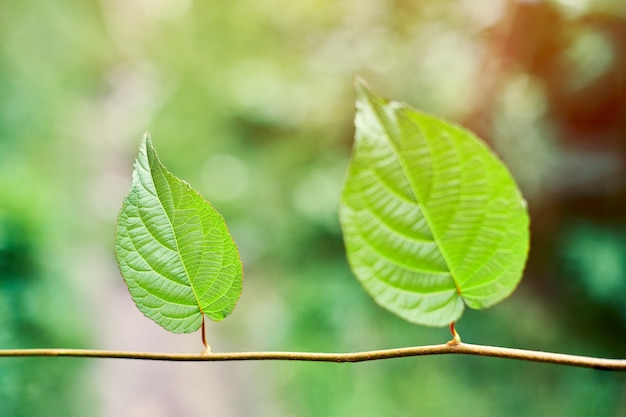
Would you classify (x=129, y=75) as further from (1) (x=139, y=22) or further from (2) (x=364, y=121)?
(2) (x=364, y=121)

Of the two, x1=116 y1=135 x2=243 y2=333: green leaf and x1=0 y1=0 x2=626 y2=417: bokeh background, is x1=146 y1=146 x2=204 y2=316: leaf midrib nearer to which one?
x1=116 y1=135 x2=243 y2=333: green leaf

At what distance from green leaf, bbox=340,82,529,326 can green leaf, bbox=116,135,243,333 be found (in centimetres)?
7

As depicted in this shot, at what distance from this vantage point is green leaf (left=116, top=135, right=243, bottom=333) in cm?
25

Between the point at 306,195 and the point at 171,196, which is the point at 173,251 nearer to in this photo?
the point at 171,196

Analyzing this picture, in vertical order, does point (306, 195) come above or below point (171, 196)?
above

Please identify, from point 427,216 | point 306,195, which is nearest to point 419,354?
point 427,216

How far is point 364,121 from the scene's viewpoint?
0.21 m

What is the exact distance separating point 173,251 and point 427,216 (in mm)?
135

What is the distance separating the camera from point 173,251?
0.26 m

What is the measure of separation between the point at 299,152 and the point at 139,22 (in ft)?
4.26

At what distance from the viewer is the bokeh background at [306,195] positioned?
136cm

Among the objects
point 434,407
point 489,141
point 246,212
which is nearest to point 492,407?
point 434,407

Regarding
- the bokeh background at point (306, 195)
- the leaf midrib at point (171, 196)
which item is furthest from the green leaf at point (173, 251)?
the bokeh background at point (306, 195)

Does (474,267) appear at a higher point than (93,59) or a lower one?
lower
